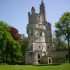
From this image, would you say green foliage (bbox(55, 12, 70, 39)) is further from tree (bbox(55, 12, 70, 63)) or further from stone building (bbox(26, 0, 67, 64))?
stone building (bbox(26, 0, 67, 64))

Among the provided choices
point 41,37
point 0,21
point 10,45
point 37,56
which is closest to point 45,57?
point 37,56

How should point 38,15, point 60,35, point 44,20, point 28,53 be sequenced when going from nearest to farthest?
1. point 60,35
2. point 28,53
3. point 38,15
4. point 44,20

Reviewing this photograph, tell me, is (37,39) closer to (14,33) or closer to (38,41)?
(38,41)

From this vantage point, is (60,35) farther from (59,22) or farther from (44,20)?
(44,20)

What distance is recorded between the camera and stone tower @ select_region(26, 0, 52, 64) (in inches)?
1991

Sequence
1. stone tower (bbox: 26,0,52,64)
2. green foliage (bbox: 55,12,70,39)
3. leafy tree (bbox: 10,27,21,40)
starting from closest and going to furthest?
green foliage (bbox: 55,12,70,39) < stone tower (bbox: 26,0,52,64) < leafy tree (bbox: 10,27,21,40)

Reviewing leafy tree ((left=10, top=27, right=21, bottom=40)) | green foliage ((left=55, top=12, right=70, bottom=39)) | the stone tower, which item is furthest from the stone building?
green foliage ((left=55, top=12, right=70, bottom=39))

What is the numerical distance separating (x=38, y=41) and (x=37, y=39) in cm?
58

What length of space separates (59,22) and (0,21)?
15439 mm

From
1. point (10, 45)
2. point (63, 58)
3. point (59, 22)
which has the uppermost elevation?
point (59, 22)

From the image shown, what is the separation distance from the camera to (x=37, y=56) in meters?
50.8

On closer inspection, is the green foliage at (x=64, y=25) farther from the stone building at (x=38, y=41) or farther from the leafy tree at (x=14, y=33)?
the leafy tree at (x=14, y=33)

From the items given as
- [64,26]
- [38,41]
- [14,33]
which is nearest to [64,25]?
[64,26]

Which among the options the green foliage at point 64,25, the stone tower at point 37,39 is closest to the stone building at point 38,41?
the stone tower at point 37,39
